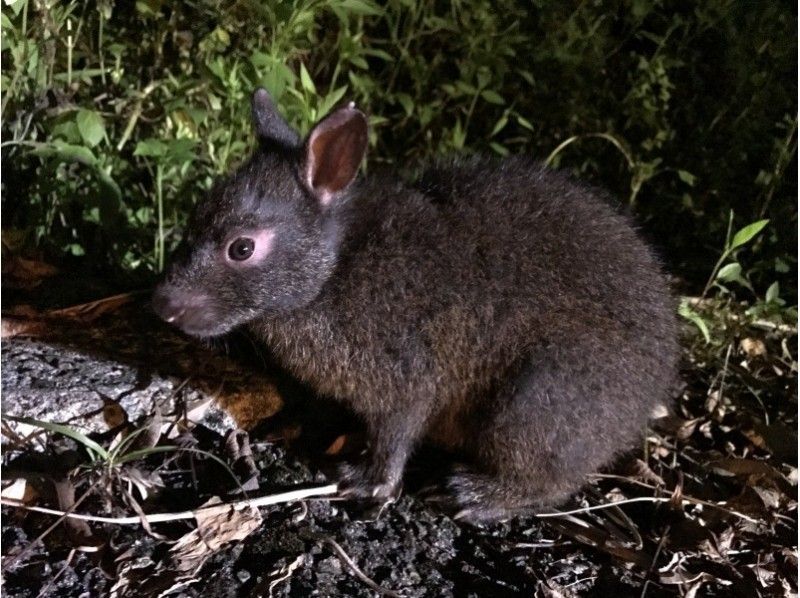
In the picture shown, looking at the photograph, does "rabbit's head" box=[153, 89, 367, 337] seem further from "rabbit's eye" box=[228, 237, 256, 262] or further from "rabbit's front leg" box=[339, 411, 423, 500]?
"rabbit's front leg" box=[339, 411, 423, 500]

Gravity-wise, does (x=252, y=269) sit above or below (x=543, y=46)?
below

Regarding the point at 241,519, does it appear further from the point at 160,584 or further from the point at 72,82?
the point at 72,82

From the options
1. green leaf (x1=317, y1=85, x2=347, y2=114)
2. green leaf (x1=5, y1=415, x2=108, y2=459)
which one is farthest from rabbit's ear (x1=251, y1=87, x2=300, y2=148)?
green leaf (x1=5, y1=415, x2=108, y2=459)

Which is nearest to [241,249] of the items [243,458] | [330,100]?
[243,458]

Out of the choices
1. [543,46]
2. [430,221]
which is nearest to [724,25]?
[543,46]

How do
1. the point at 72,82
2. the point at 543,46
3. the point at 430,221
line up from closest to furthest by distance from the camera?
the point at 430,221 < the point at 72,82 < the point at 543,46

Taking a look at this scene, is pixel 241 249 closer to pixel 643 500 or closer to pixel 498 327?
pixel 498 327

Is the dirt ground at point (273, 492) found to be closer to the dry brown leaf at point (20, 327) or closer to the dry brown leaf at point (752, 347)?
the dry brown leaf at point (20, 327)
